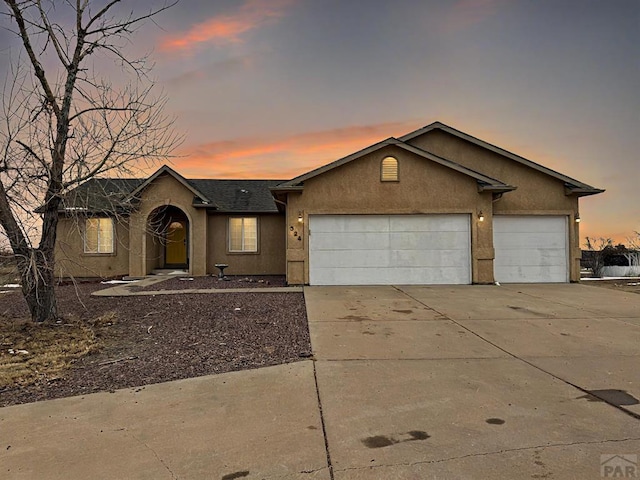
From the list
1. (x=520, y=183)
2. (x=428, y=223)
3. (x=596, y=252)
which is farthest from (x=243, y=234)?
(x=596, y=252)

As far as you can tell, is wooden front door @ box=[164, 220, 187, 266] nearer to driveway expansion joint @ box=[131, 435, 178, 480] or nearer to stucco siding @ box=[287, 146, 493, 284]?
stucco siding @ box=[287, 146, 493, 284]

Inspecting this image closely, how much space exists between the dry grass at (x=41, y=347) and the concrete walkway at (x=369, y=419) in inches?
42.5

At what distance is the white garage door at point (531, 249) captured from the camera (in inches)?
539

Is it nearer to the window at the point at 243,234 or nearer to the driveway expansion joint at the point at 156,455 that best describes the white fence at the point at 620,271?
the window at the point at 243,234

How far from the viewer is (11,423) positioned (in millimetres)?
3381

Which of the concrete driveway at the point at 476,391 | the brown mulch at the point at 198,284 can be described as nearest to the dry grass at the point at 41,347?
the concrete driveway at the point at 476,391

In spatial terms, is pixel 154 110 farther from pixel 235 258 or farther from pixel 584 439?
pixel 235 258

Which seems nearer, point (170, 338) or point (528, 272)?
point (170, 338)

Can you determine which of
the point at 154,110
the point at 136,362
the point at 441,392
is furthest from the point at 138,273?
the point at 441,392

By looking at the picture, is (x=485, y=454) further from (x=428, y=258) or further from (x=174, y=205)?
(x=174, y=205)

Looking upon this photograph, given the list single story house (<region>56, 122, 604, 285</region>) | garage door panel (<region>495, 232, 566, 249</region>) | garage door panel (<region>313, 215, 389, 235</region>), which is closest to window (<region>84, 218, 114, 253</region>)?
single story house (<region>56, 122, 604, 285</region>)

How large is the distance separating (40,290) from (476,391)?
7.26 m

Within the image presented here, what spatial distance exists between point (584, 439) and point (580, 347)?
A: 313cm

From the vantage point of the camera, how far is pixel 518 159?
45.4ft
